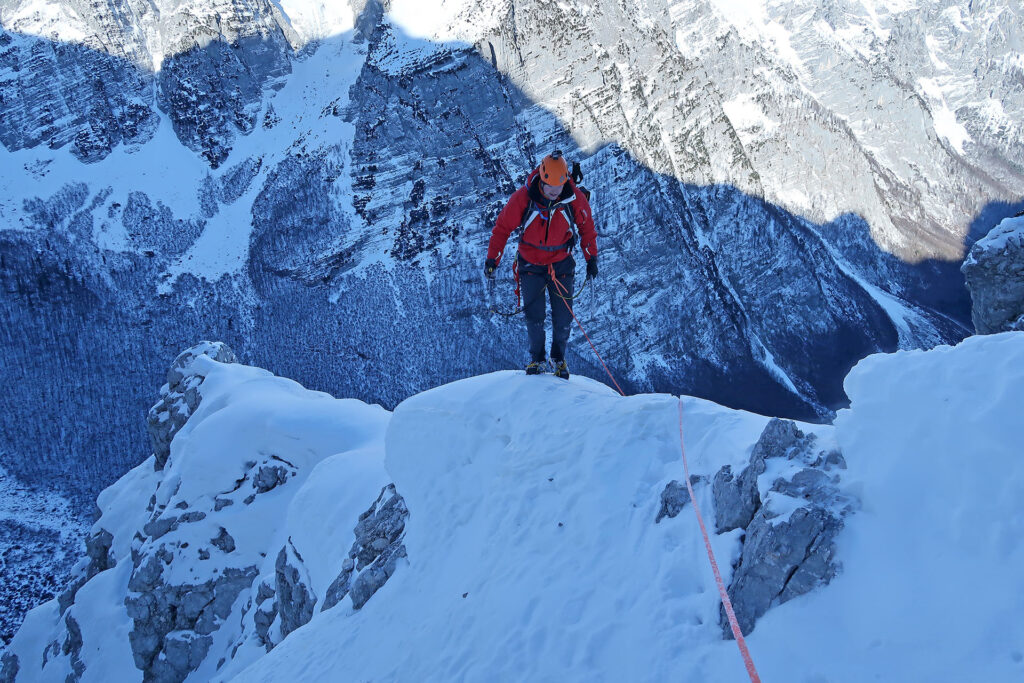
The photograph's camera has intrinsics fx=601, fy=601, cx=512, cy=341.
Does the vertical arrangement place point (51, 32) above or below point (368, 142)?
above

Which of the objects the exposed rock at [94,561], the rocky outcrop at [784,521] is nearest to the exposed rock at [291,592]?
the rocky outcrop at [784,521]

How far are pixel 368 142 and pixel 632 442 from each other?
59758mm

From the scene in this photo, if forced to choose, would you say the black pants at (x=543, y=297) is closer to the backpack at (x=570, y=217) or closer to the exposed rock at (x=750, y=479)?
the backpack at (x=570, y=217)

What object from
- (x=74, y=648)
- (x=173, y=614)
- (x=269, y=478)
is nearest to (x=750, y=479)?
(x=269, y=478)

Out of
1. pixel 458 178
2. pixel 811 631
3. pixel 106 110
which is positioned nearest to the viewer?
pixel 811 631

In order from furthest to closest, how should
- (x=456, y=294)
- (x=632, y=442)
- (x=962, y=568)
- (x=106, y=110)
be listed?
(x=106, y=110)
(x=456, y=294)
(x=632, y=442)
(x=962, y=568)

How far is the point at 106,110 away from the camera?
63156 millimetres

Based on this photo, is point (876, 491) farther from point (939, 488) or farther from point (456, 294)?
point (456, 294)

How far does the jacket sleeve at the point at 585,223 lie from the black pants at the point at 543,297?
0.38 metres

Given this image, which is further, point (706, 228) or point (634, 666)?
point (706, 228)

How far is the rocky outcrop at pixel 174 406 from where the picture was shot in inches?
1030

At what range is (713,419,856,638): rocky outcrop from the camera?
5.20 meters

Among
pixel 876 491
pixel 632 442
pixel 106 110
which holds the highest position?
pixel 106 110

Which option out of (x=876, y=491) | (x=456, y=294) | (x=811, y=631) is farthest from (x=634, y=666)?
(x=456, y=294)
